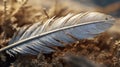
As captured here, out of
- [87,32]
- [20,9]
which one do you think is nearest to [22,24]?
[20,9]

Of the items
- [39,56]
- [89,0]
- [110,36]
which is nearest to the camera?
[39,56]

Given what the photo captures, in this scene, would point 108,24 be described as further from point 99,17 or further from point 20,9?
point 20,9

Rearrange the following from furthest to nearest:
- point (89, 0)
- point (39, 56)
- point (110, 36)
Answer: point (89, 0) → point (110, 36) → point (39, 56)

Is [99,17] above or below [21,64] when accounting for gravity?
above

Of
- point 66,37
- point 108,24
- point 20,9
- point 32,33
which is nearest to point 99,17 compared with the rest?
point 108,24


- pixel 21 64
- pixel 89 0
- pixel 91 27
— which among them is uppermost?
pixel 91 27

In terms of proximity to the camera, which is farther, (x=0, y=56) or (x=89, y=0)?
(x=89, y=0)
